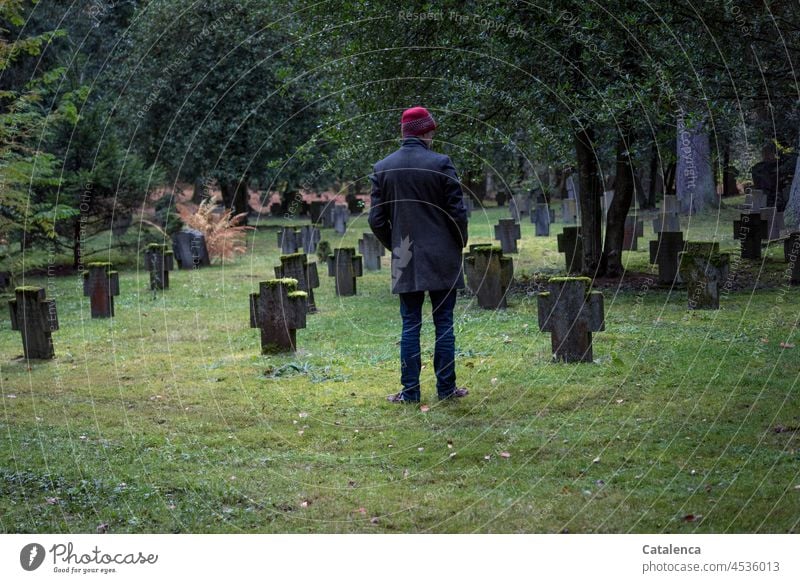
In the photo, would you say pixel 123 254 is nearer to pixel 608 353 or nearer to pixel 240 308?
pixel 240 308

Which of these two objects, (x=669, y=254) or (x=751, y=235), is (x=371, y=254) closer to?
(x=751, y=235)

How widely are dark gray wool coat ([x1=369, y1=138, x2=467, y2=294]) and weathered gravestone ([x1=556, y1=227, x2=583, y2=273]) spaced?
933 centimetres

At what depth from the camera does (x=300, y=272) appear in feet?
51.8

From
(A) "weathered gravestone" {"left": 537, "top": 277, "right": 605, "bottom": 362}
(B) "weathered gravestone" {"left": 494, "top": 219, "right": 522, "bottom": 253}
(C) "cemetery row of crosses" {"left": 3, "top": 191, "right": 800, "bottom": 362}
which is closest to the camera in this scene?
(A) "weathered gravestone" {"left": 537, "top": 277, "right": 605, "bottom": 362}

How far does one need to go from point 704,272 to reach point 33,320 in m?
8.06

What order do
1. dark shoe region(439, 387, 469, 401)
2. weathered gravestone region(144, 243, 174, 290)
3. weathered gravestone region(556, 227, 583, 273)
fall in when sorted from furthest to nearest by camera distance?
weathered gravestone region(144, 243, 174, 290) → weathered gravestone region(556, 227, 583, 273) → dark shoe region(439, 387, 469, 401)

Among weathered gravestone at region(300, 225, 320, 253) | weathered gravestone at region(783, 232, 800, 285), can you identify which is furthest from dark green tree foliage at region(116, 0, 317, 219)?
weathered gravestone at region(783, 232, 800, 285)

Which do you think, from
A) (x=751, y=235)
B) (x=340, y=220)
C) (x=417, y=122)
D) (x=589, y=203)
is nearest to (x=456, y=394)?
(x=417, y=122)

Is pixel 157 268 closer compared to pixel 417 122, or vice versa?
pixel 417 122

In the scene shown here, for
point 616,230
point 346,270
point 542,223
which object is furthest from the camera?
point 542,223

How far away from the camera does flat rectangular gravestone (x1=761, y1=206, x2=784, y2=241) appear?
21.5 metres

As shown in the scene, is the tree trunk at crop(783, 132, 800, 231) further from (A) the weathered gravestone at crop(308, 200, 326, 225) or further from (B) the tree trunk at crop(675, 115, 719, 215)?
(A) the weathered gravestone at crop(308, 200, 326, 225)

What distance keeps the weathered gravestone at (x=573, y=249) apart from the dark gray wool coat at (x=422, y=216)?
9331mm

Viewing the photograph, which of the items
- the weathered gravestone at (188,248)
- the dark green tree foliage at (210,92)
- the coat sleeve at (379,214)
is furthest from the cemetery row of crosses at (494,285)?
the dark green tree foliage at (210,92)
